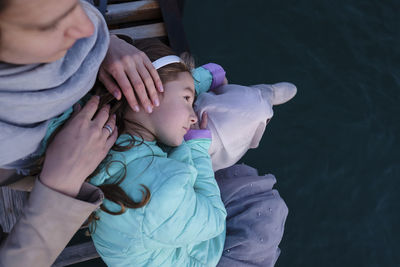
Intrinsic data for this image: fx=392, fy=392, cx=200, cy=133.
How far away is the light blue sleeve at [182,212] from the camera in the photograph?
1.37 m

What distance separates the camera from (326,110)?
313cm

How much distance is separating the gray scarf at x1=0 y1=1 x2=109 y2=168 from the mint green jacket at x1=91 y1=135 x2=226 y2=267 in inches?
11.4

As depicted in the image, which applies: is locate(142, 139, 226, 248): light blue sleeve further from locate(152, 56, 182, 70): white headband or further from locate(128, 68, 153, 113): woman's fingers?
locate(152, 56, 182, 70): white headband

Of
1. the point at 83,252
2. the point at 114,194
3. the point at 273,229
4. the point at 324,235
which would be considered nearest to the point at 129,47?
the point at 114,194

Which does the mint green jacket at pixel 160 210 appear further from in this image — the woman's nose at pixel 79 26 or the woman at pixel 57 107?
the woman's nose at pixel 79 26

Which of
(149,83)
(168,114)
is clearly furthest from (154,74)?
(168,114)

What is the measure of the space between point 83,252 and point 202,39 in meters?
1.96

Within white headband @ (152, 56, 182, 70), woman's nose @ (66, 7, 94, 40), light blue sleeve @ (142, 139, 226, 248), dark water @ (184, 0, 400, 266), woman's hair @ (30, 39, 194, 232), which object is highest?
woman's nose @ (66, 7, 94, 40)

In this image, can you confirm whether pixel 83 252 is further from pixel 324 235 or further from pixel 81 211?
pixel 324 235

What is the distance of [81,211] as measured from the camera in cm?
127

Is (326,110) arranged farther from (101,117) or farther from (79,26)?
(79,26)

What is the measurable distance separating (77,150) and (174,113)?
0.41 meters

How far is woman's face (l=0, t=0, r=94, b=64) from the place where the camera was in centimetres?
84

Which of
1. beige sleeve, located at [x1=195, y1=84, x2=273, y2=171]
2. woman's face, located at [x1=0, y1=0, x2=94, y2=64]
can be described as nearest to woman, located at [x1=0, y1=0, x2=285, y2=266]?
woman's face, located at [x1=0, y1=0, x2=94, y2=64]
